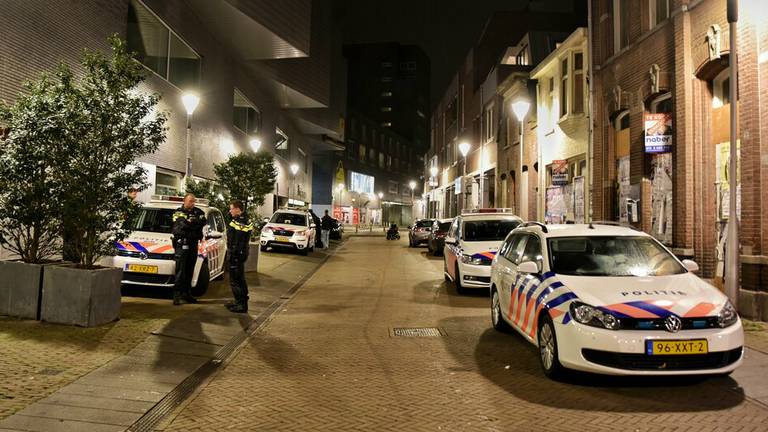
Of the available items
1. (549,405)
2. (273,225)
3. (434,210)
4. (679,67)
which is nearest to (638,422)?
(549,405)

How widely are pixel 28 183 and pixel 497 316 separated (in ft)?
22.7

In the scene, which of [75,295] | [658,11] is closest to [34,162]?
[75,295]

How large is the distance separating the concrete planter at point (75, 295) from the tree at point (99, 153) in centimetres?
51

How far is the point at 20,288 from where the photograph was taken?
7.82 meters

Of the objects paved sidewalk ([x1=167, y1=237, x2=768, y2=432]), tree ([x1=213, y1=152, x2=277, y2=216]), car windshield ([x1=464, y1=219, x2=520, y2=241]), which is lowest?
paved sidewalk ([x1=167, y1=237, x2=768, y2=432])

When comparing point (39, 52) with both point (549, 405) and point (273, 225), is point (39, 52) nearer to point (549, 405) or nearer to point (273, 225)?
point (273, 225)

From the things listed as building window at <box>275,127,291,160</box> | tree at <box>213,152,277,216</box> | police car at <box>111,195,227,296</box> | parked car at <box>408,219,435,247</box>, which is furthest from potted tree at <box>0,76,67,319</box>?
building window at <box>275,127,291,160</box>

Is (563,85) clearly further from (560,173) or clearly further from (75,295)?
(75,295)

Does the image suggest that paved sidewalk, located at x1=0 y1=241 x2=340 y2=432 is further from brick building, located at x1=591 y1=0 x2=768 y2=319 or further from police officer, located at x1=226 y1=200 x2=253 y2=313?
brick building, located at x1=591 y1=0 x2=768 y2=319

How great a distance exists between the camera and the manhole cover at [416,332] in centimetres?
825

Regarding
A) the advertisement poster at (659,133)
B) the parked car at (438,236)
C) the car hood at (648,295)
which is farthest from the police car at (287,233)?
the car hood at (648,295)

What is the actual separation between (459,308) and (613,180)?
8.42 m

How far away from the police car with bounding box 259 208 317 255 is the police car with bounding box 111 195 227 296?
33.0ft

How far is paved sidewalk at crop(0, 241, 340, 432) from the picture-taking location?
4652 mm
